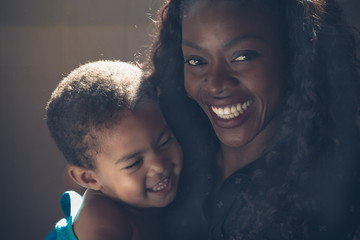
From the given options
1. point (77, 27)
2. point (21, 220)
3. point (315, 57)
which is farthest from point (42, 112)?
point (315, 57)

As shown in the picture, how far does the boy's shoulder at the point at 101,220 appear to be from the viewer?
3.84 ft

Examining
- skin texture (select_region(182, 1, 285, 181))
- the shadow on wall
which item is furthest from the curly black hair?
the shadow on wall

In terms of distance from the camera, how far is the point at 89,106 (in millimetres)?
1143

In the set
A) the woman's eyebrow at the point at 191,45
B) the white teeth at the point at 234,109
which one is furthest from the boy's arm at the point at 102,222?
the woman's eyebrow at the point at 191,45

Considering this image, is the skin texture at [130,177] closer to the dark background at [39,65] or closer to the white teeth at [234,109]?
the white teeth at [234,109]

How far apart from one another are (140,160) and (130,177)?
66 millimetres

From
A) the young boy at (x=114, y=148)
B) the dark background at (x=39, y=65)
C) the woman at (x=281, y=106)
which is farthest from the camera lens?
the dark background at (x=39, y=65)

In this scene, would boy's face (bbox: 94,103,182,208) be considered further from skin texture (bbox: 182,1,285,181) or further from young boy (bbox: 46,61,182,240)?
skin texture (bbox: 182,1,285,181)

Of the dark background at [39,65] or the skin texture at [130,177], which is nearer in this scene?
the skin texture at [130,177]

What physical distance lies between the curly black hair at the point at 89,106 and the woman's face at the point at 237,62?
0.81 feet

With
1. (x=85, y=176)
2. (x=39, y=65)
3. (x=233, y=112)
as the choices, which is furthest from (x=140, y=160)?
(x=39, y=65)

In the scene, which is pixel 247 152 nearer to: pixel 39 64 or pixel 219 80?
pixel 219 80

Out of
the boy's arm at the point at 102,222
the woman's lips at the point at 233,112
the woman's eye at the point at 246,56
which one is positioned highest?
the woman's eye at the point at 246,56

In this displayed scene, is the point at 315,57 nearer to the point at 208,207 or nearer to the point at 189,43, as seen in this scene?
the point at 189,43
